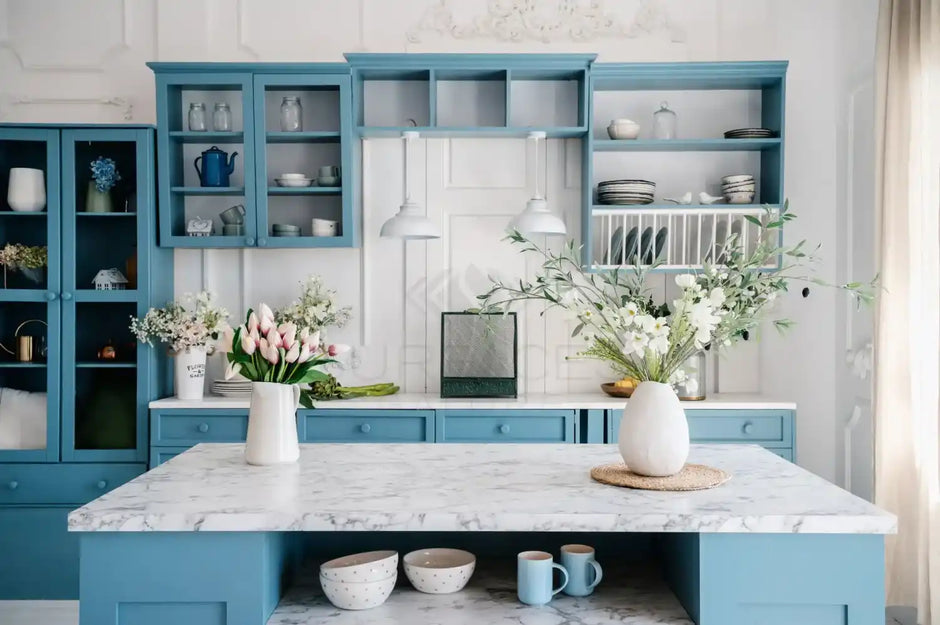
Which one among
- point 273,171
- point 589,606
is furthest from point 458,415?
point 589,606

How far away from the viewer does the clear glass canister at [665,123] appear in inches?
157

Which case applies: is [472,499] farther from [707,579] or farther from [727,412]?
[727,412]

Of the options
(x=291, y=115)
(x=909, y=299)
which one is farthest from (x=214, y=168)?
(x=909, y=299)

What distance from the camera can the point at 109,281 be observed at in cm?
387

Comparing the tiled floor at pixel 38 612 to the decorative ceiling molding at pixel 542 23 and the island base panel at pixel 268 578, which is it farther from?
the decorative ceiling molding at pixel 542 23

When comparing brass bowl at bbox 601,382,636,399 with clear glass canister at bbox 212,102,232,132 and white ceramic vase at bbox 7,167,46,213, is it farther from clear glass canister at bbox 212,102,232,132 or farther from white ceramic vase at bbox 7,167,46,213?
white ceramic vase at bbox 7,167,46,213

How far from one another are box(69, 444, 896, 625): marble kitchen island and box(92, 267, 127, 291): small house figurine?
2.11 meters

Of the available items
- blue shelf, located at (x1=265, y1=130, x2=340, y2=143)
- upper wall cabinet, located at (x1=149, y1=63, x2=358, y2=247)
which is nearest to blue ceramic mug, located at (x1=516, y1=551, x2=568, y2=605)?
upper wall cabinet, located at (x1=149, y1=63, x2=358, y2=247)

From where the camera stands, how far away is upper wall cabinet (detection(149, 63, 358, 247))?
386cm

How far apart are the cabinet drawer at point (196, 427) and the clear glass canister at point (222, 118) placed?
1.35 metres

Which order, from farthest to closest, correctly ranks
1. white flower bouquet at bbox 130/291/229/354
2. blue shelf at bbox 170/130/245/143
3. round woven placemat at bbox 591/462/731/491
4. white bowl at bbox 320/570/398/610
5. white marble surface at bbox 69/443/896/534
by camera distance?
1. blue shelf at bbox 170/130/245/143
2. white flower bouquet at bbox 130/291/229/354
3. round woven placemat at bbox 591/462/731/491
4. white bowl at bbox 320/570/398/610
5. white marble surface at bbox 69/443/896/534

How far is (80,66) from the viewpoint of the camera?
4188mm

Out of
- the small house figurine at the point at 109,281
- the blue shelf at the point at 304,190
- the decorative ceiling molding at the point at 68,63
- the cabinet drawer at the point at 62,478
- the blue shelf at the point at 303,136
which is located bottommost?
the cabinet drawer at the point at 62,478

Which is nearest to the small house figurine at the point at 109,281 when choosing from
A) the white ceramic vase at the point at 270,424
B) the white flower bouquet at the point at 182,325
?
the white flower bouquet at the point at 182,325
